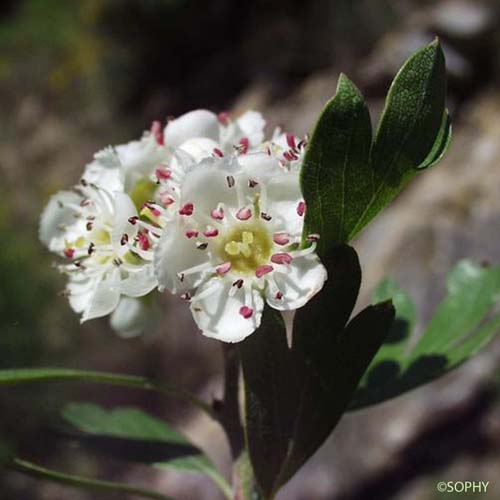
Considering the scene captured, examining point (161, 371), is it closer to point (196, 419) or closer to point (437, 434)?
point (196, 419)

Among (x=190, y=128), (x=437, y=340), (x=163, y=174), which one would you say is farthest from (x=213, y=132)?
(x=437, y=340)

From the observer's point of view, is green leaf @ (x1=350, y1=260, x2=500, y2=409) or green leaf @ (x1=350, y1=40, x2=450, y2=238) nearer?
green leaf @ (x1=350, y1=40, x2=450, y2=238)

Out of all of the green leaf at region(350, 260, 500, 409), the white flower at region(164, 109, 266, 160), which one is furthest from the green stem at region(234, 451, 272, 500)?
the white flower at region(164, 109, 266, 160)

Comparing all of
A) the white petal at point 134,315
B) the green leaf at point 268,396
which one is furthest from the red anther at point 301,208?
the white petal at point 134,315

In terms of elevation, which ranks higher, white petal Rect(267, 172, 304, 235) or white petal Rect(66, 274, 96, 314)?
white petal Rect(66, 274, 96, 314)

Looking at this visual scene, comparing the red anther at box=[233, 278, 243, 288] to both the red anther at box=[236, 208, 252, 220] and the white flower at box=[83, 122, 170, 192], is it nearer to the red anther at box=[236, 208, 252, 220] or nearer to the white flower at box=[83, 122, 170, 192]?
the red anther at box=[236, 208, 252, 220]

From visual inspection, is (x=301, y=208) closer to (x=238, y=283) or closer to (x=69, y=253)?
(x=238, y=283)

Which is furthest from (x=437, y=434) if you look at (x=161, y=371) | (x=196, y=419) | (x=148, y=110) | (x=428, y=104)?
(x=148, y=110)
